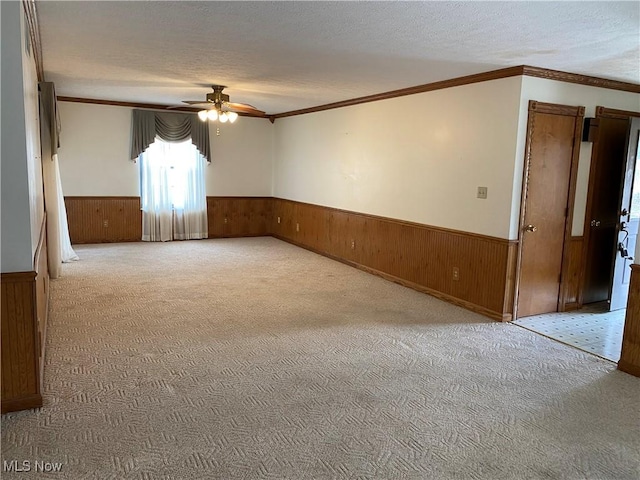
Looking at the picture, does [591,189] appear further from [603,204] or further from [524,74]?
[524,74]

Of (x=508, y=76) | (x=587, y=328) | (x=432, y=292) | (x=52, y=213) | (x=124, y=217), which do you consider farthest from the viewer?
(x=124, y=217)

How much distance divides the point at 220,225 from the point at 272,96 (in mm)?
3258

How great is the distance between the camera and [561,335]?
421 centimetres

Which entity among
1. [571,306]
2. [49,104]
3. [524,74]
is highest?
[524,74]

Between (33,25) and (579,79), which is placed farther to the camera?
(579,79)

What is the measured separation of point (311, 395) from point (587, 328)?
2.97 meters

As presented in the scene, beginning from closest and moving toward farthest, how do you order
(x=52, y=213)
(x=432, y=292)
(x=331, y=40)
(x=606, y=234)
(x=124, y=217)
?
(x=331, y=40)
(x=606, y=234)
(x=432, y=292)
(x=52, y=213)
(x=124, y=217)

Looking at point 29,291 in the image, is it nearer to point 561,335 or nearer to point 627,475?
point 627,475

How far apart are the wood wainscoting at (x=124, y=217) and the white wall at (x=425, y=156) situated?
1953 millimetres

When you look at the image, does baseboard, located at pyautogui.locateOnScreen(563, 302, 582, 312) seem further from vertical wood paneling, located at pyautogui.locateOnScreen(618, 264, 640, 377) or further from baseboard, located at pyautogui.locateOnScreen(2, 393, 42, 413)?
baseboard, located at pyautogui.locateOnScreen(2, 393, 42, 413)

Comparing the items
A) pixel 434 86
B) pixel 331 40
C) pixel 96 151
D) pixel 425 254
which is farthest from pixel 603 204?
pixel 96 151

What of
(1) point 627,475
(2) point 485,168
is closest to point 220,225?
(2) point 485,168

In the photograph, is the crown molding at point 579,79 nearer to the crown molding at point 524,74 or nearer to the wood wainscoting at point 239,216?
the crown molding at point 524,74

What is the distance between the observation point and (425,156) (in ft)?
17.6
